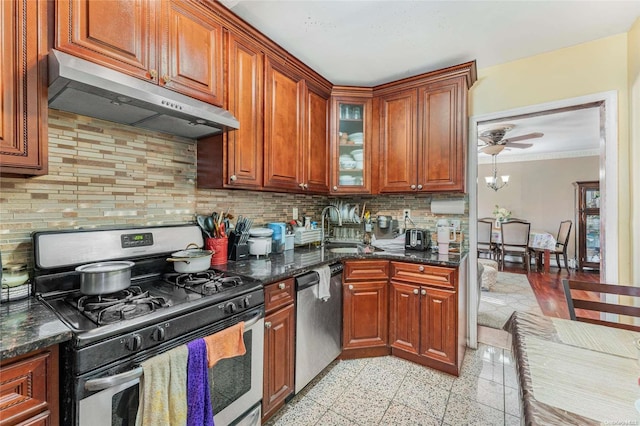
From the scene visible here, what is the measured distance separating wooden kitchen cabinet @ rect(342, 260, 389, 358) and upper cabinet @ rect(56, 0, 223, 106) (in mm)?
1640

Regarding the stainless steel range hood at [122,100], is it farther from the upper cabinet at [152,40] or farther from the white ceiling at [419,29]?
the white ceiling at [419,29]

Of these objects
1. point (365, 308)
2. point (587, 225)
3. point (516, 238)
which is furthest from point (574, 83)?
point (587, 225)

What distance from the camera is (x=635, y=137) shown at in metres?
1.93

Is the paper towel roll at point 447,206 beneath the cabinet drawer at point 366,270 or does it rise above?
above

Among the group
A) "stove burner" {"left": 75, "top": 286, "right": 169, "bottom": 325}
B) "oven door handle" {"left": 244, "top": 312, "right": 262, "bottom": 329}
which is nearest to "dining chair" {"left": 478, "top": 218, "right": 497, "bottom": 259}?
"oven door handle" {"left": 244, "top": 312, "right": 262, "bottom": 329}

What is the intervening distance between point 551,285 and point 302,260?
4913mm

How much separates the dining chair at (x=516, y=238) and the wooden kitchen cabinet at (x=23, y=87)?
22.7 feet

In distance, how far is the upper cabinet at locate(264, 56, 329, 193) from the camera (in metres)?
2.11

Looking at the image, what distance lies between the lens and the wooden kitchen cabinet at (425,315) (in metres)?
2.12

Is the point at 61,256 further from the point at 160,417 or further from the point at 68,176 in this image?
the point at 160,417

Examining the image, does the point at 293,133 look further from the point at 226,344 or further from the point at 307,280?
the point at 226,344

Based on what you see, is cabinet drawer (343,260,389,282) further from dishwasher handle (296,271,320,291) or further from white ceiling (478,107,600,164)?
white ceiling (478,107,600,164)

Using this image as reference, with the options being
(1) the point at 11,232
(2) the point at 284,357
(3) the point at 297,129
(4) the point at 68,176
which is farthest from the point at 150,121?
(2) the point at 284,357

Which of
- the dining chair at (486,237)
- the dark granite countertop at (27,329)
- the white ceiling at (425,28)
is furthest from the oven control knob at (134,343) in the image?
the dining chair at (486,237)
